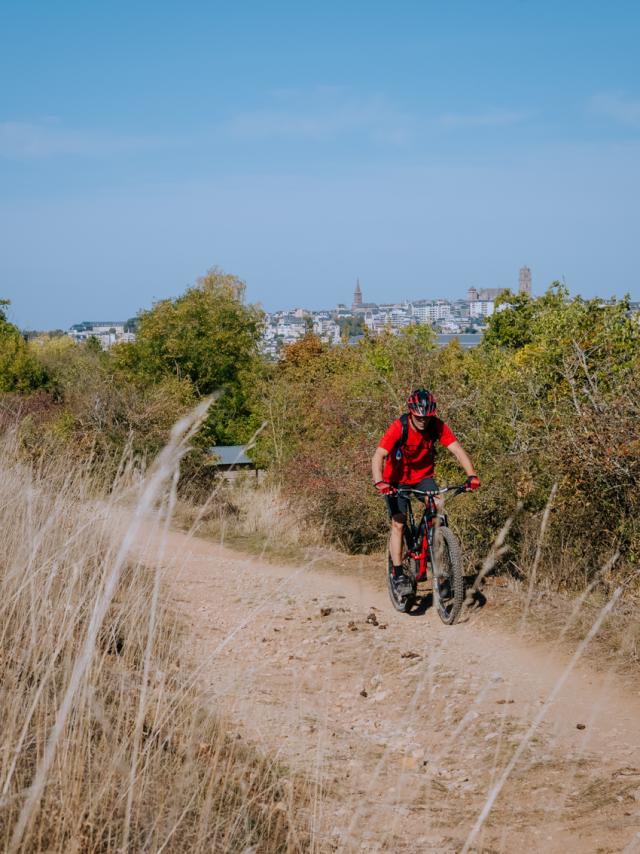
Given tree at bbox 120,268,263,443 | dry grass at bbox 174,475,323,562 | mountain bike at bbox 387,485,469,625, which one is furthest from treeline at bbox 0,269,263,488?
mountain bike at bbox 387,485,469,625

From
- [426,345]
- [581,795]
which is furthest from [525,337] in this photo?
[581,795]

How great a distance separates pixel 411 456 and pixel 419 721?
2.84 m

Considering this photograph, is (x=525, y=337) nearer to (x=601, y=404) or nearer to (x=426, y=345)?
(x=426, y=345)

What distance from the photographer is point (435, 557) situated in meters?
7.90

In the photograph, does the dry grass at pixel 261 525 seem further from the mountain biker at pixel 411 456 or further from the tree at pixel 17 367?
the tree at pixel 17 367

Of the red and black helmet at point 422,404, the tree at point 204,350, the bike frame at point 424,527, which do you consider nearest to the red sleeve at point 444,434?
the red and black helmet at point 422,404

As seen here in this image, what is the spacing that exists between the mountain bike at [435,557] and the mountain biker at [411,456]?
0.11 m

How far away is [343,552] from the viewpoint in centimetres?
1307

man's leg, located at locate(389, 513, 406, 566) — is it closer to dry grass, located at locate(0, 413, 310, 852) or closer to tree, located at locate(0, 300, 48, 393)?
dry grass, located at locate(0, 413, 310, 852)

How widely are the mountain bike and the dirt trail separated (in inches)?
9.0

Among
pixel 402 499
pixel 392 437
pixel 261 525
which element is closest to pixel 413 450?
pixel 392 437

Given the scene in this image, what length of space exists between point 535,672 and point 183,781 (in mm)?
4314

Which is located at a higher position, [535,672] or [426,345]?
[426,345]

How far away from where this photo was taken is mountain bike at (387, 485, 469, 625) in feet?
25.6
